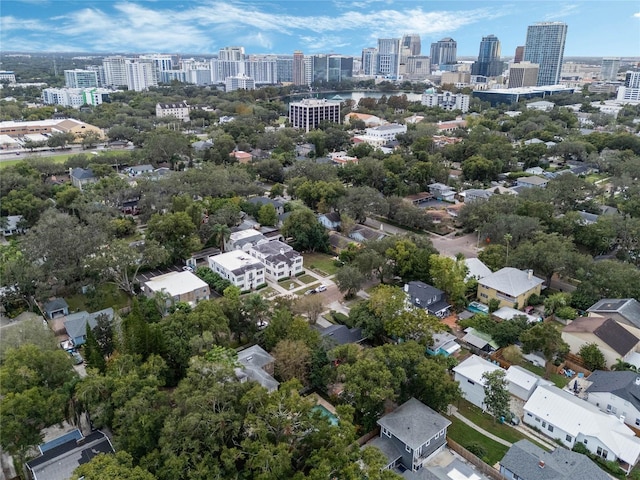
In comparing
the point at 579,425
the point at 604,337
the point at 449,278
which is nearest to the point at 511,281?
the point at 449,278

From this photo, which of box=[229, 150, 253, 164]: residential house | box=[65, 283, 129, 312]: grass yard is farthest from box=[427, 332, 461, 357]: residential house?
box=[229, 150, 253, 164]: residential house

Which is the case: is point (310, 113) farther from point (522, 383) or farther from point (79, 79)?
point (79, 79)

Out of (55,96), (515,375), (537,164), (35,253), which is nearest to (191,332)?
(35,253)

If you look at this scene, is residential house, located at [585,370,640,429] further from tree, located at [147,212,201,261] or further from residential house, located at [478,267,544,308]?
tree, located at [147,212,201,261]

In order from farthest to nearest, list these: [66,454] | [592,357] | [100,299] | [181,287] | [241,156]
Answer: [241,156] → [181,287] → [100,299] → [592,357] → [66,454]

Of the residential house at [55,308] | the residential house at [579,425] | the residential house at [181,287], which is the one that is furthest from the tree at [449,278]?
the residential house at [55,308]

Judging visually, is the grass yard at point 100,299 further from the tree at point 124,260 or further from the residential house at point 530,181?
the residential house at point 530,181
